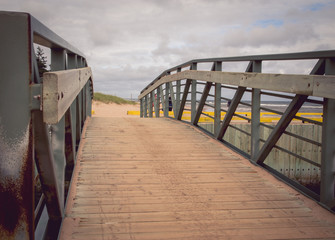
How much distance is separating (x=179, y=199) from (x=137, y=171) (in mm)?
869

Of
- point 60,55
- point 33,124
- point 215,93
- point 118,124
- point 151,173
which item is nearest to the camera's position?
point 33,124

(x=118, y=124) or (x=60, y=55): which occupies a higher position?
(x=60, y=55)

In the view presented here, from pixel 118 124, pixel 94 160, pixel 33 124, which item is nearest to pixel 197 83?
pixel 118 124

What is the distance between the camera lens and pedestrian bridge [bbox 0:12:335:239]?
1.66 meters

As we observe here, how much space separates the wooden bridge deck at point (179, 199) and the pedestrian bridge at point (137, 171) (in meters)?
0.01

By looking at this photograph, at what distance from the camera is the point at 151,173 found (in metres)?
4.05

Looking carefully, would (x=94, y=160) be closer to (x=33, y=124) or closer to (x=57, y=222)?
(x=57, y=222)

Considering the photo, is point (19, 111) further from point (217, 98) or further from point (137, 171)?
point (217, 98)

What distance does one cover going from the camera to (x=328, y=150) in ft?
10.5

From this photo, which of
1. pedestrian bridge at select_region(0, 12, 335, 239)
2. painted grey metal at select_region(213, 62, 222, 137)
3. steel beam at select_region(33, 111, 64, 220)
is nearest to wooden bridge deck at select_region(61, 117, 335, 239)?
pedestrian bridge at select_region(0, 12, 335, 239)

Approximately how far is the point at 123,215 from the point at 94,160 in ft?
5.10

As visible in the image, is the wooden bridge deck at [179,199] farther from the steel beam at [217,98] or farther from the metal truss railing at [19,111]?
the metal truss railing at [19,111]

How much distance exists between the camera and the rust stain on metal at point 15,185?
5.41ft

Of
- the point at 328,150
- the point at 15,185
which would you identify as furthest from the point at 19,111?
the point at 328,150
